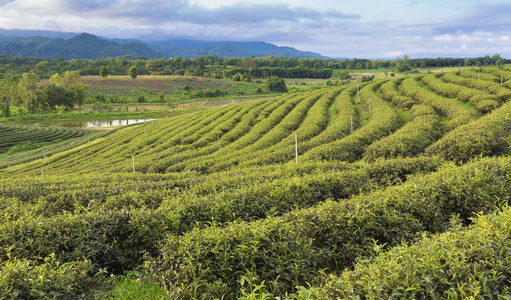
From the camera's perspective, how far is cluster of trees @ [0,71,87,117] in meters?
102

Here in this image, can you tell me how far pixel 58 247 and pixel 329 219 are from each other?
18.5 feet

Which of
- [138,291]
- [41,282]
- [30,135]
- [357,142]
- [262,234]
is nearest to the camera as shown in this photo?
[41,282]

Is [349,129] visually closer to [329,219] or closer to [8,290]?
[329,219]

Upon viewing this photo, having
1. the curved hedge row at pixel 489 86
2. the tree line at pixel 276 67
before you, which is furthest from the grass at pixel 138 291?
the tree line at pixel 276 67

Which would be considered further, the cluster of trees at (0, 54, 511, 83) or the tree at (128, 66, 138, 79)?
the tree at (128, 66, 138, 79)

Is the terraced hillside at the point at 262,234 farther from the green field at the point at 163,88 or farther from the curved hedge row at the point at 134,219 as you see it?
→ the green field at the point at 163,88

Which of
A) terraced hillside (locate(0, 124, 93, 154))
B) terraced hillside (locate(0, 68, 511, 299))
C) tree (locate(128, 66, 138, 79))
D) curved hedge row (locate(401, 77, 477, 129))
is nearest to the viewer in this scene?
terraced hillside (locate(0, 68, 511, 299))

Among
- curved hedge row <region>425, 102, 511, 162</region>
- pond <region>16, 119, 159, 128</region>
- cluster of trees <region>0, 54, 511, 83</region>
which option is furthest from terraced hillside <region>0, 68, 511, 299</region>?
cluster of trees <region>0, 54, 511, 83</region>

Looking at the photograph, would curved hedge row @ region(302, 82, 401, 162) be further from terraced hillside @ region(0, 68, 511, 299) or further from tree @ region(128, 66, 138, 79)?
tree @ region(128, 66, 138, 79)

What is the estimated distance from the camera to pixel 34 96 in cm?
10338

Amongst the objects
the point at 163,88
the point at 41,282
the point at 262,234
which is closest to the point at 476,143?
the point at 262,234

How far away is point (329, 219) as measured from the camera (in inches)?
242

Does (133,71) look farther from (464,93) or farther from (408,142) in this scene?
(408,142)

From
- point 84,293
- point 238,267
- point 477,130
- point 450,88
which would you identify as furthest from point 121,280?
point 450,88
